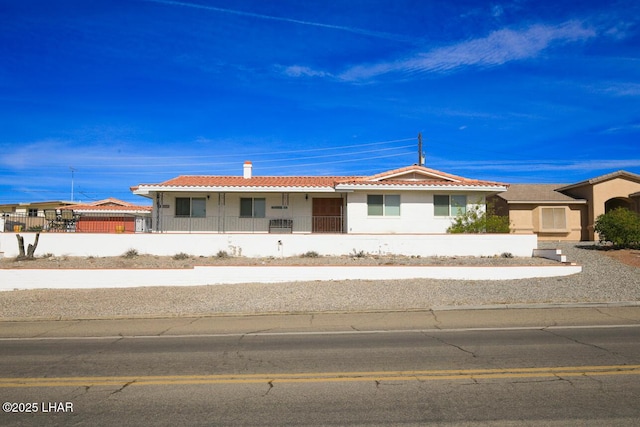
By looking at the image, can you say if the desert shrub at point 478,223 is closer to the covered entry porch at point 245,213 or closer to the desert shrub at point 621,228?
the desert shrub at point 621,228

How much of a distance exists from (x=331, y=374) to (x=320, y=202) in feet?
66.0

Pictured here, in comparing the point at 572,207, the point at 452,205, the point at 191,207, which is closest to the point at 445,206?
the point at 452,205

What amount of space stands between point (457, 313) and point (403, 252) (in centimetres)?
876

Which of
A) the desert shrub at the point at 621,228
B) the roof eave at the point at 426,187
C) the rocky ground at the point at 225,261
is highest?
the roof eave at the point at 426,187

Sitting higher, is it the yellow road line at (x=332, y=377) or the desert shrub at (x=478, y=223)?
the desert shrub at (x=478, y=223)

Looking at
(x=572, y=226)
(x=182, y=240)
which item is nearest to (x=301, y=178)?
(x=182, y=240)

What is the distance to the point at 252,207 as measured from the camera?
87.2 feet

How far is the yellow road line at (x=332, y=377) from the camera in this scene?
6.70 meters

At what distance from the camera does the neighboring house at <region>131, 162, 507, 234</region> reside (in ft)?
80.9

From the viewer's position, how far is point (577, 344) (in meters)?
8.70

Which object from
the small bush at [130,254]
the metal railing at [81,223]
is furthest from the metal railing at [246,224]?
the small bush at [130,254]

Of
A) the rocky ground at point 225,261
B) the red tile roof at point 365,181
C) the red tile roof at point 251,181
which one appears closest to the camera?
the rocky ground at point 225,261

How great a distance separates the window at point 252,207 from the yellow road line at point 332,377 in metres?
19.7

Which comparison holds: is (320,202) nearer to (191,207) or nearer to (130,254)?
(191,207)
